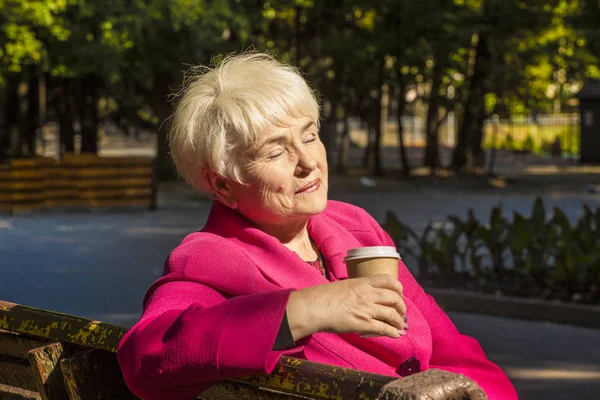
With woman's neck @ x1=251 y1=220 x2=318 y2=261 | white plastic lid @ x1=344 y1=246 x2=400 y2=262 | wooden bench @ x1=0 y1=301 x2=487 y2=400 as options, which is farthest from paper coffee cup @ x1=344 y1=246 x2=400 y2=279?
woman's neck @ x1=251 y1=220 x2=318 y2=261

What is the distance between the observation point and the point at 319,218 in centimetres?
300

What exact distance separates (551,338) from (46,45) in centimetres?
2359

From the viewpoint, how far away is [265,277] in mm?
2703

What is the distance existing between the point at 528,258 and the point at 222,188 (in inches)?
328

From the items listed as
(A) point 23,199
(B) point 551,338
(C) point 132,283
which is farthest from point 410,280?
(A) point 23,199

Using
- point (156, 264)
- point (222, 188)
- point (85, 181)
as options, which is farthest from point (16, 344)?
point (85, 181)

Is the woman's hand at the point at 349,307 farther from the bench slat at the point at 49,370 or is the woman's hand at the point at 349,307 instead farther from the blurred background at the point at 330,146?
the blurred background at the point at 330,146

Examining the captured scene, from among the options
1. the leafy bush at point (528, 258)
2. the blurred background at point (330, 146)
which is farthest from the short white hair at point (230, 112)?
the leafy bush at point (528, 258)

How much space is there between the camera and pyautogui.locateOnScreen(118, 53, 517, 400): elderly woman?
2.34 metres

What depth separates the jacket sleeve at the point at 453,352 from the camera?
9.79ft

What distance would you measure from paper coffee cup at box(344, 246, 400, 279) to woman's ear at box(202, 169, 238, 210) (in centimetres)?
46

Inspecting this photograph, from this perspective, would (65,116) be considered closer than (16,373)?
No

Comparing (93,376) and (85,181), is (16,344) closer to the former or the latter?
(93,376)

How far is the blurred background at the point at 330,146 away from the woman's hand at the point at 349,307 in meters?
6.22
